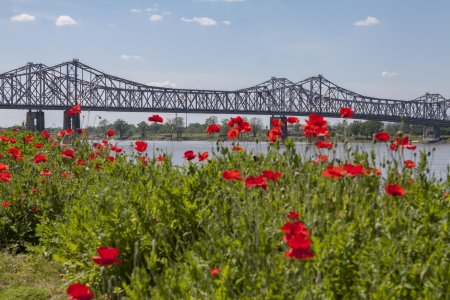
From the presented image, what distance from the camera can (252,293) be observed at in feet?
10.9

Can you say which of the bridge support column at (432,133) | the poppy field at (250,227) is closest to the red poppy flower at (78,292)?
the poppy field at (250,227)

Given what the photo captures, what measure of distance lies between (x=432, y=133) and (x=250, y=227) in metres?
111

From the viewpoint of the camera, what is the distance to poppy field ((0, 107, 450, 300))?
3.21 meters

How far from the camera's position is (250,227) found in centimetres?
378

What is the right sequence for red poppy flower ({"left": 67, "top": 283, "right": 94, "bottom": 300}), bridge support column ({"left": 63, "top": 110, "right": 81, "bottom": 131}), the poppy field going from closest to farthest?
1. red poppy flower ({"left": 67, "top": 283, "right": 94, "bottom": 300})
2. the poppy field
3. bridge support column ({"left": 63, "top": 110, "right": 81, "bottom": 131})

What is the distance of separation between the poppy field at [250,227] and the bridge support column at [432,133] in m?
97.8

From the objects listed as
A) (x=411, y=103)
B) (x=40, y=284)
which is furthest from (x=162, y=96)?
(x=40, y=284)

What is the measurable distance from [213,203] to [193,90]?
378 feet

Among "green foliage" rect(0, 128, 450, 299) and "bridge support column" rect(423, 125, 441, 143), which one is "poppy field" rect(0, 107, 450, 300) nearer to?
"green foliage" rect(0, 128, 450, 299)

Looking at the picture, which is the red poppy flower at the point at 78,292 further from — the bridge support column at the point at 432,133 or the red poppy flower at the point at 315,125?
the bridge support column at the point at 432,133

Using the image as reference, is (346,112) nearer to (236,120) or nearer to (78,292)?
(236,120)

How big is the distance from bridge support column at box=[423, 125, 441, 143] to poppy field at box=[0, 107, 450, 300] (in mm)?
97766

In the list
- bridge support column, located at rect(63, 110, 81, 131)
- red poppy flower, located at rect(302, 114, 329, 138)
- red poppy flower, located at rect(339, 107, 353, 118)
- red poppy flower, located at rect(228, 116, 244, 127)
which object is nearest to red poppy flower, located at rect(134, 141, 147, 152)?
red poppy flower, located at rect(228, 116, 244, 127)

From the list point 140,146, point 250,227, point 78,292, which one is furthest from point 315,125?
point 78,292
